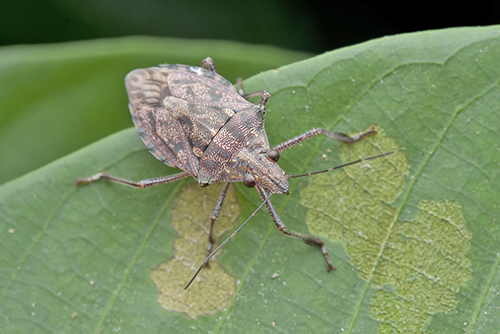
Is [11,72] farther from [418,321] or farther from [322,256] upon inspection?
[418,321]

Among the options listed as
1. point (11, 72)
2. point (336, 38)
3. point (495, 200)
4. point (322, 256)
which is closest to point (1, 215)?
point (11, 72)

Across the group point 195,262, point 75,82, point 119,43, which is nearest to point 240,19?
point 119,43

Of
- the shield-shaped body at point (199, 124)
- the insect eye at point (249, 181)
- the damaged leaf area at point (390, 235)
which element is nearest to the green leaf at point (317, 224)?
the damaged leaf area at point (390, 235)

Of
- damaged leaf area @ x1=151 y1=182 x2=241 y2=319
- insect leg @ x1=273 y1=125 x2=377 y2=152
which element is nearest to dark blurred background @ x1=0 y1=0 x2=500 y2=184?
insect leg @ x1=273 y1=125 x2=377 y2=152

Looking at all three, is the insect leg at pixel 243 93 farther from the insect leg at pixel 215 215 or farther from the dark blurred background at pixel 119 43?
the insect leg at pixel 215 215

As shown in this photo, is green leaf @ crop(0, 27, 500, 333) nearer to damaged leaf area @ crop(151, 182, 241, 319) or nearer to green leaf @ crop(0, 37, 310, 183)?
damaged leaf area @ crop(151, 182, 241, 319)
